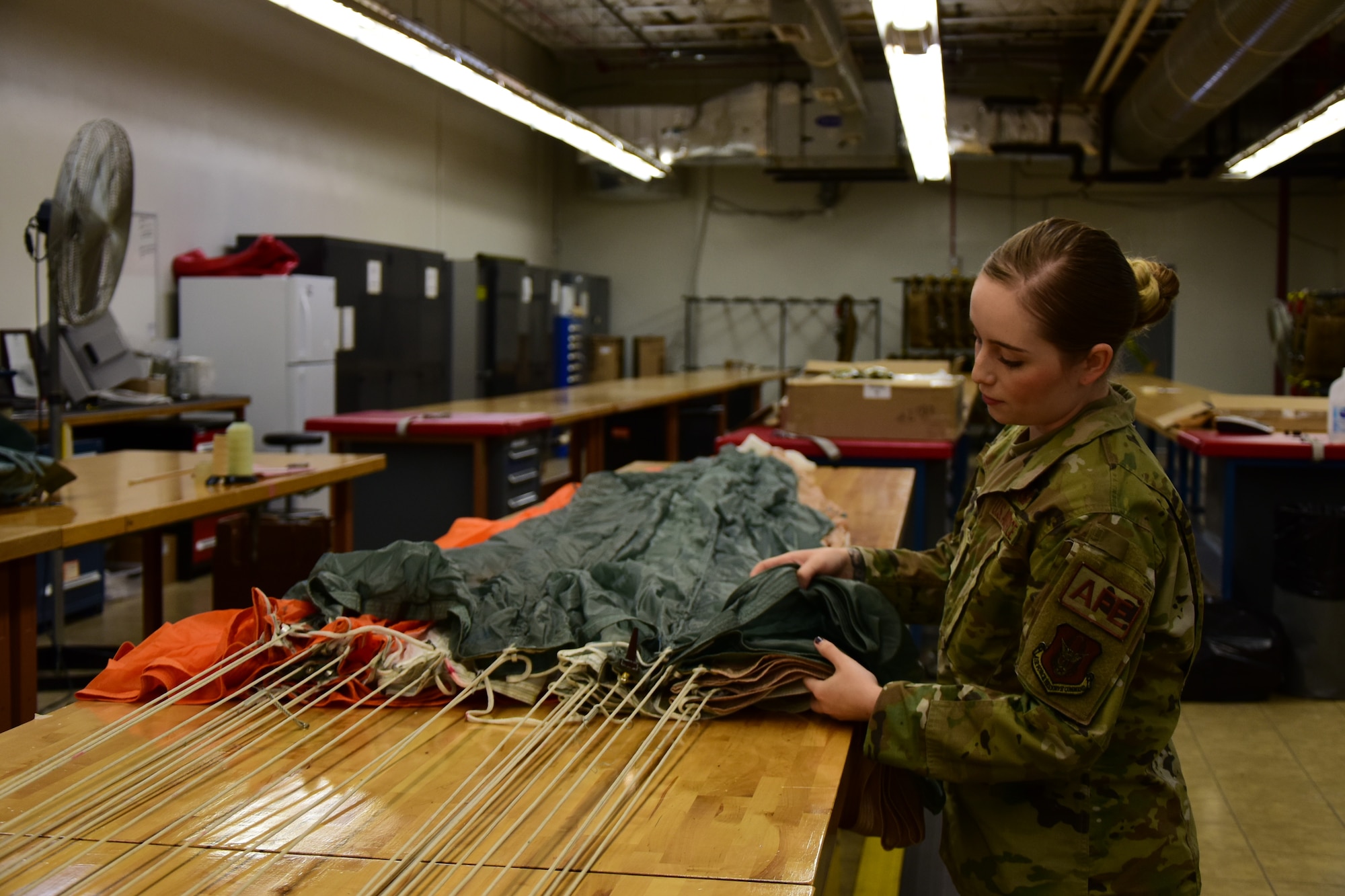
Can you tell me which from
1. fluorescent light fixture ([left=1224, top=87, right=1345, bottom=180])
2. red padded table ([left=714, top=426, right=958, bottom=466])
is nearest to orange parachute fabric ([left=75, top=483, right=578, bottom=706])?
red padded table ([left=714, top=426, right=958, bottom=466])

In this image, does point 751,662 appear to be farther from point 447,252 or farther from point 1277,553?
point 447,252

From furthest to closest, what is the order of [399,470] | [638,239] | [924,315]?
1. [638,239]
2. [924,315]
3. [399,470]

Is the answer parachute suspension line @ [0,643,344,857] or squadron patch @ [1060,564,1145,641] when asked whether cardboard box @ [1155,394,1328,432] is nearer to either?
squadron patch @ [1060,564,1145,641]

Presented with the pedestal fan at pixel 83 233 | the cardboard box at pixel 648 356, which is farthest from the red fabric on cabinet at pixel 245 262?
the cardboard box at pixel 648 356

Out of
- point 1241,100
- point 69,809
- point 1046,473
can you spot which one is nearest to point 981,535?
point 1046,473

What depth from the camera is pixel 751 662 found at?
1.53 m

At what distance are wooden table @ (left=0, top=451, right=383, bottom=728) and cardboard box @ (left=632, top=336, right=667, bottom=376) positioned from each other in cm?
730

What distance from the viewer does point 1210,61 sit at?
6.93 metres

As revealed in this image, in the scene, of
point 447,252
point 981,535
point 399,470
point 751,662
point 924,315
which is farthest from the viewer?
point 924,315

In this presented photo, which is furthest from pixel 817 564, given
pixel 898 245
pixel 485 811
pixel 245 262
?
pixel 898 245

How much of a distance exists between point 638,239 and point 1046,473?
11506 millimetres

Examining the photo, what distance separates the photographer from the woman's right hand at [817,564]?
1.67 m

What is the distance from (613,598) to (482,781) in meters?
0.58

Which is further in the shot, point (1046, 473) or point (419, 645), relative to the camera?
point (419, 645)
